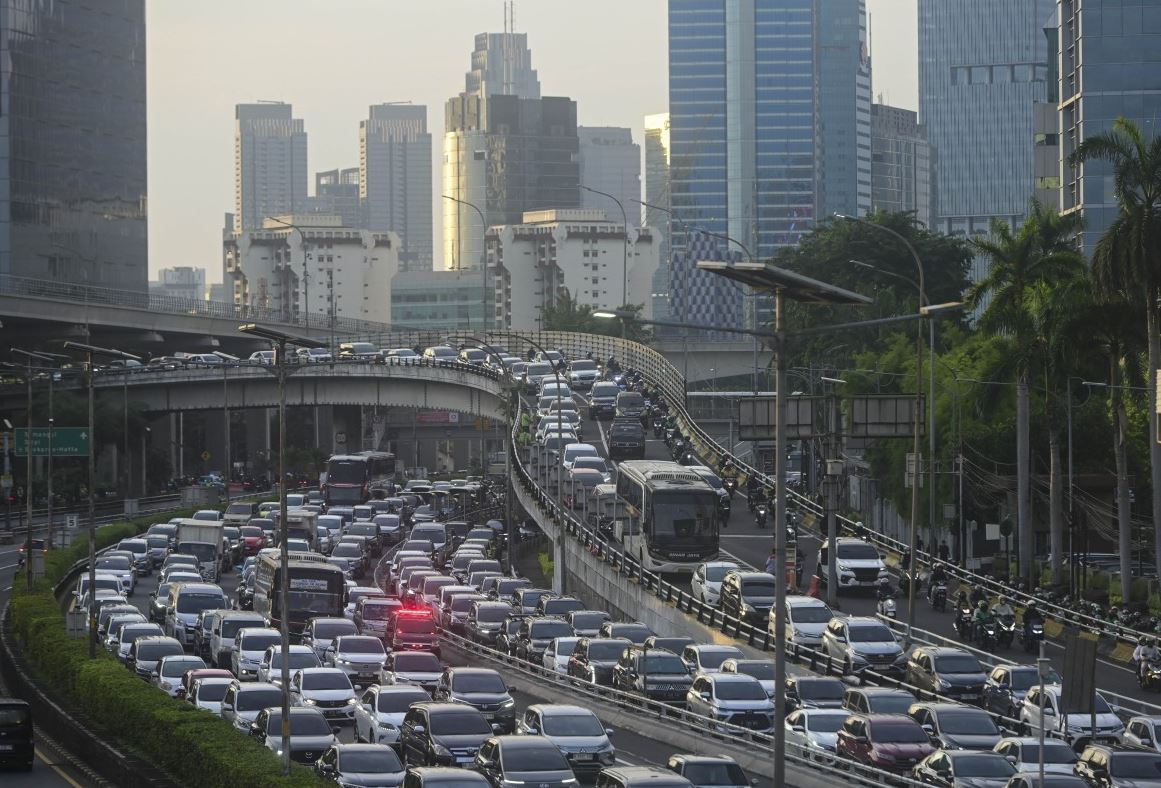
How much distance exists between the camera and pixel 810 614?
160ft

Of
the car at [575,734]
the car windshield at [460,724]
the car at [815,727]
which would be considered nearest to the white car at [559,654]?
the car at [815,727]

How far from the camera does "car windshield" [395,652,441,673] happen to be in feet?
141

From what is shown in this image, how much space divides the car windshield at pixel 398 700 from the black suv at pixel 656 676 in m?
6.03

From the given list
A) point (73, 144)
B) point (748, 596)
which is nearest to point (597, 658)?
point (748, 596)

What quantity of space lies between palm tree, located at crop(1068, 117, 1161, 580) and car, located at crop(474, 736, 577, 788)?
31240 millimetres

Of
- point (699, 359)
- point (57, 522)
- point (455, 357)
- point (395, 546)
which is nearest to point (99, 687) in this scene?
point (395, 546)

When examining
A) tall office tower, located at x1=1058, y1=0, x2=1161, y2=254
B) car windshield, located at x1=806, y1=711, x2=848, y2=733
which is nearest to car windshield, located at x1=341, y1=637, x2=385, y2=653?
car windshield, located at x1=806, y1=711, x2=848, y2=733

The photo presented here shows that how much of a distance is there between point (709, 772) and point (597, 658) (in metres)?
15.9

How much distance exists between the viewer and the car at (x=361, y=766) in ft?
96.1

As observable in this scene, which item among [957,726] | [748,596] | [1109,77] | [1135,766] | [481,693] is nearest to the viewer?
[1135,766]

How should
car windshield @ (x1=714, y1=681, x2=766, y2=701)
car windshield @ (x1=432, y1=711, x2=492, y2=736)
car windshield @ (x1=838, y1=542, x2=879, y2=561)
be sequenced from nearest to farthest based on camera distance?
car windshield @ (x1=432, y1=711, x2=492, y2=736)
car windshield @ (x1=714, y1=681, x2=766, y2=701)
car windshield @ (x1=838, y1=542, x2=879, y2=561)

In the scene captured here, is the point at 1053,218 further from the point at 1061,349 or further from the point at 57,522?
the point at 57,522

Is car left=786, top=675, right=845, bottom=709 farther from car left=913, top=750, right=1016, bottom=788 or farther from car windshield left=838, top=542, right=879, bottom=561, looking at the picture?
car windshield left=838, top=542, right=879, bottom=561

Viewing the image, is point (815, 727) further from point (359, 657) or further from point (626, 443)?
point (626, 443)
